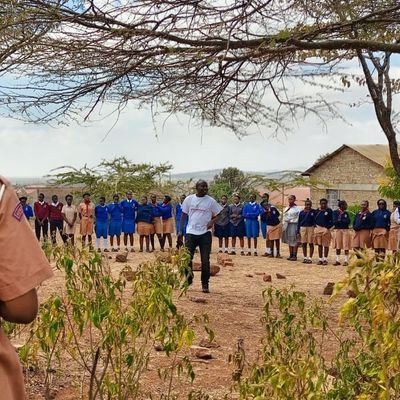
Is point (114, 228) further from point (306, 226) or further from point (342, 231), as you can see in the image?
point (342, 231)

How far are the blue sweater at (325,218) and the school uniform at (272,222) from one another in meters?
1.11

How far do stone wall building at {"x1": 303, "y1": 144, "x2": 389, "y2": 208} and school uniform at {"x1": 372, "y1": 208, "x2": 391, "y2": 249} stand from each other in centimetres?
1812

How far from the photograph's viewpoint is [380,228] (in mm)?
14133

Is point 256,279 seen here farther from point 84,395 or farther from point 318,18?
point 84,395

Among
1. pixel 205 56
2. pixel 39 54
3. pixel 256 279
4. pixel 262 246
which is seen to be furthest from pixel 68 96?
pixel 262 246

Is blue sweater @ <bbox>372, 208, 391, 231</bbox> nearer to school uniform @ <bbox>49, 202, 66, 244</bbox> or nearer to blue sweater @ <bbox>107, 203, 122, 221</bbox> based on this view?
blue sweater @ <bbox>107, 203, 122, 221</bbox>

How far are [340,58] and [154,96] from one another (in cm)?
186

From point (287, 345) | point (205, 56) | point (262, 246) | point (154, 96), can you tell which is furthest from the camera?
point (262, 246)

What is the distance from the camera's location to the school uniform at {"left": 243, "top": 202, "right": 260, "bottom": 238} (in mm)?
16484

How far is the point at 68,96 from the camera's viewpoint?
556 centimetres

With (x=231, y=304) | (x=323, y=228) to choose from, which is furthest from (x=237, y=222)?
(x=231, y=304)

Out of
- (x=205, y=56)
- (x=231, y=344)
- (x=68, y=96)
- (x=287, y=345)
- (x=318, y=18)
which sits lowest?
(x=231, y=344)

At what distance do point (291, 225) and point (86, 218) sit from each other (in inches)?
194

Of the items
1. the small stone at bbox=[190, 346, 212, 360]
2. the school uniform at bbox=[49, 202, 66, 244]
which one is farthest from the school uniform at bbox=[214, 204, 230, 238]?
the small stone at bbox=[190, 346, 212, 360]
